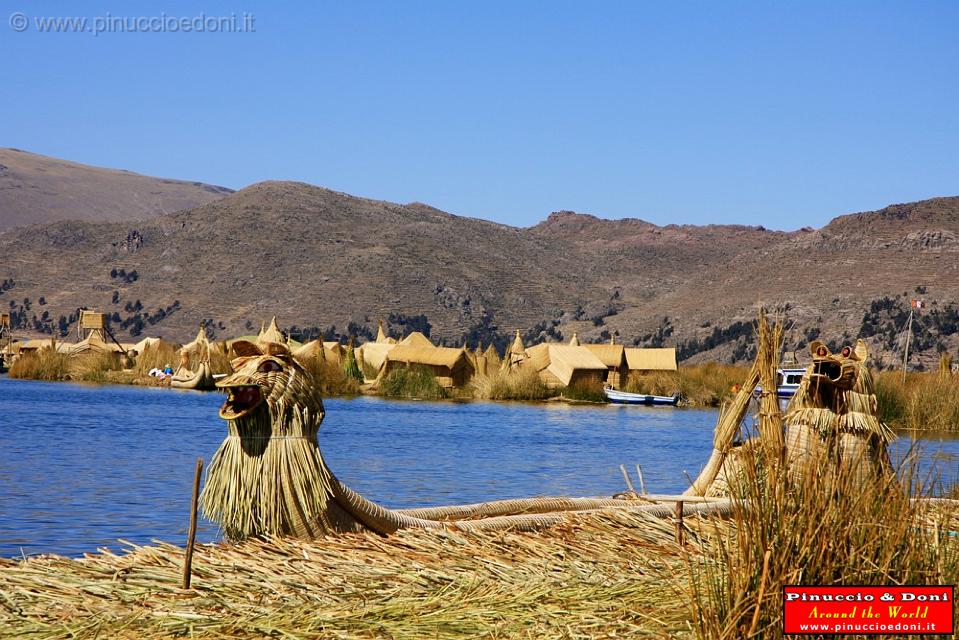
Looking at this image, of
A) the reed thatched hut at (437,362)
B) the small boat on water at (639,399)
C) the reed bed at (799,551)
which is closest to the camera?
the reed bed at (799,551)

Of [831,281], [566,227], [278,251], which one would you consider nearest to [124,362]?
[831,281]

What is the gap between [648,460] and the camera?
2111 cm

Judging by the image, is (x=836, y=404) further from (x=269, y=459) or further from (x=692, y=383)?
(x=692, y=383)

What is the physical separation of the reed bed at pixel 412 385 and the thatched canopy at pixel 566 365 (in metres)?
3.08

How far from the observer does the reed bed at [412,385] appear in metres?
38.2

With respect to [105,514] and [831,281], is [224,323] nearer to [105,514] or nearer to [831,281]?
[831,281]

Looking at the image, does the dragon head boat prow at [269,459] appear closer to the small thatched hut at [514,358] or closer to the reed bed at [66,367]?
the small thatched hut at [514,358]

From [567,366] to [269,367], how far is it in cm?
3194

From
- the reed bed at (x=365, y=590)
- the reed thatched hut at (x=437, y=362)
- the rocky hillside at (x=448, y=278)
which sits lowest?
the reed bed at (x=365, y=590)

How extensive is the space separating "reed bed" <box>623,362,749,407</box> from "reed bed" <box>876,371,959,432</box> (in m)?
10.4

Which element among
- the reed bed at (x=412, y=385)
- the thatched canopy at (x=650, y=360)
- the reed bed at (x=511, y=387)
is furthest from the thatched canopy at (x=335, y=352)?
the thatched canopy at (x=650, y=360)

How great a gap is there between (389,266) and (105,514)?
7221 centimetres

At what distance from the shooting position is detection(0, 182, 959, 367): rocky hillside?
62406 millimetres

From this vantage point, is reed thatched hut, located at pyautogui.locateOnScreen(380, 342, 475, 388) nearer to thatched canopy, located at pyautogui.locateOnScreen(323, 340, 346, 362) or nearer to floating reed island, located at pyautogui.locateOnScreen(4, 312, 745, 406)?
Answer: floating reed island, located at pyautogui.locateOnScreen(4, 312, 745, 406)
